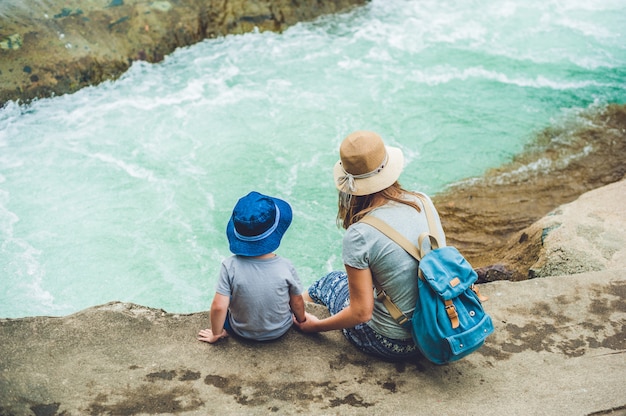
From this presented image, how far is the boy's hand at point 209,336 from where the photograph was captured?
3109mm

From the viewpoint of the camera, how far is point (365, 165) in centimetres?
264

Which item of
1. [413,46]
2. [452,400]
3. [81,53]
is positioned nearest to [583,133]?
[413,46]

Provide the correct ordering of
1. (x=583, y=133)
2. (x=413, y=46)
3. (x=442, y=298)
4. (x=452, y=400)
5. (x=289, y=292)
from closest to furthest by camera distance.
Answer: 1. (x=442, y=298)
2. (x=452, y=400)
3. (x=289, y=292)
4. (x=583, y=133)
5. (x=413, y=46)

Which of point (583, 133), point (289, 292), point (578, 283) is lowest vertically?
point (583, 133)

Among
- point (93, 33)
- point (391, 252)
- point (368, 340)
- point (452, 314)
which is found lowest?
point (368, 340)

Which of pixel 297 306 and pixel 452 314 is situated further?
pixel 297 306

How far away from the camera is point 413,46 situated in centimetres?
909

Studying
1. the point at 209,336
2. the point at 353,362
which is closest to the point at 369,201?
the point at 353,362

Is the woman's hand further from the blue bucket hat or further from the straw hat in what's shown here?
the straw hat

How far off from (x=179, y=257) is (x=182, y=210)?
2.37 feet

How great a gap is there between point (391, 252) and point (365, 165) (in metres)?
0.42

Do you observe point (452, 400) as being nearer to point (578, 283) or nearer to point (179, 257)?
point (578, 283)

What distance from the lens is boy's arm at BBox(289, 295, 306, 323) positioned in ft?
9.98

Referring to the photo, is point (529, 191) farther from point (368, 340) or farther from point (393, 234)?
point (393, 234)
